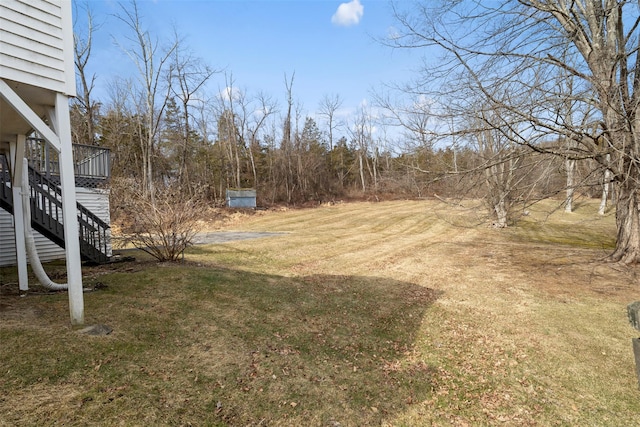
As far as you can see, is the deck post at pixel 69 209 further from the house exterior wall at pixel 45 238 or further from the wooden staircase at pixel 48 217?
the house exterior wall at pixel 45 238

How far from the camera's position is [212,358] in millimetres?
3699

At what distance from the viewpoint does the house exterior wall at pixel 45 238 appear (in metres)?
7.88

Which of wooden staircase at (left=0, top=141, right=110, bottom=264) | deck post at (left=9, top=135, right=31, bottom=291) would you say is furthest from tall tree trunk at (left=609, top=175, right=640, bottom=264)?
wooden staircase at (left=0, top=141, right=110, bottom=264)

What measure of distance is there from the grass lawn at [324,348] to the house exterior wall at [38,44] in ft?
9.41

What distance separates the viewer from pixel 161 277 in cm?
640

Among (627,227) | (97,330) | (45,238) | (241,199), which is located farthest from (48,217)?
(241,199)

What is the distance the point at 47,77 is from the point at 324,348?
4.79 metres

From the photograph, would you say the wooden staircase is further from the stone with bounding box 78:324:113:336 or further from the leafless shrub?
the stone with bounding box 78:324:113:336

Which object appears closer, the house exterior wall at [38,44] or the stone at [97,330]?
the house exterior wall at [38,44]

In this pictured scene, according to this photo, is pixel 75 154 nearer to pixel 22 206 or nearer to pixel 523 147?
pixel 22 206

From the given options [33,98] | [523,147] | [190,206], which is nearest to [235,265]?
[190,206]

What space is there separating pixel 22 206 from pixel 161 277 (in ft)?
8.18

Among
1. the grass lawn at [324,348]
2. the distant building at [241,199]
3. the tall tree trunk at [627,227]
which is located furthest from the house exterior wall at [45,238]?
the distant building at [241,199]

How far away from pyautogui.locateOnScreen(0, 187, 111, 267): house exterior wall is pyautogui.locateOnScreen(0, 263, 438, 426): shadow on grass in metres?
3.83
